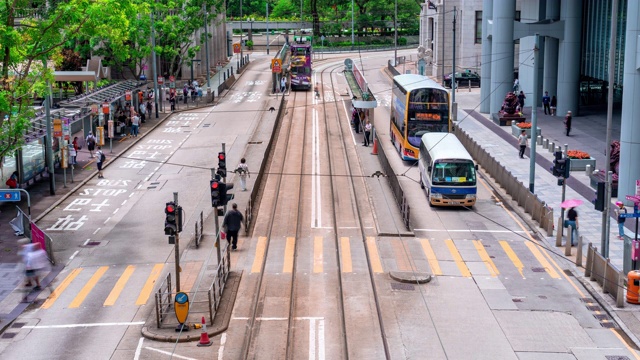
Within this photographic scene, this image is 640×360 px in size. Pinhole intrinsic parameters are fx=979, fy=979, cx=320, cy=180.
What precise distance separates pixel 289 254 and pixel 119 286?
6.39m

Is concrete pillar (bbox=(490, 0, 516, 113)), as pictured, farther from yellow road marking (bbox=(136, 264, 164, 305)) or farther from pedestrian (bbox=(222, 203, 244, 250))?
yellow road marking (bbox=(136, 264, 164, 305))

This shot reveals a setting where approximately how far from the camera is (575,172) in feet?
160

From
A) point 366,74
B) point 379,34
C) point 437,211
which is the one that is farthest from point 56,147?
point 379,34

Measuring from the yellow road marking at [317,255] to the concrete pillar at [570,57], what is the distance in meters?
35.9

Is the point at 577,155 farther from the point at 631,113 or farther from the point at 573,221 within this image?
the point at 573,221

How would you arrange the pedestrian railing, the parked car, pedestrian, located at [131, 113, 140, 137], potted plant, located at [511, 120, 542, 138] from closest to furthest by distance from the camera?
the pedestrian railing, potted plant, located at [511, 120, 542, 138], pedestrian, located at [131, 113, 140, 137], the parked car

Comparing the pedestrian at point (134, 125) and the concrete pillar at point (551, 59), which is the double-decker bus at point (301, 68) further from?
the pedestrian at point (134, 125)

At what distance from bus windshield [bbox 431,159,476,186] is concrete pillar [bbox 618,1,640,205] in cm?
631

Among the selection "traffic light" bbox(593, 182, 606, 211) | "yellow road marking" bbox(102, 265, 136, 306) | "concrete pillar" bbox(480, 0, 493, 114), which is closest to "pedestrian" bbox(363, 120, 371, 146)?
"concrete pillar" bbox(480, 0, 493, 114)

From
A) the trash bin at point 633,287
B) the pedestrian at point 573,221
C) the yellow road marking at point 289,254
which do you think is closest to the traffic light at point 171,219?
the yellow road marking at point 289,254

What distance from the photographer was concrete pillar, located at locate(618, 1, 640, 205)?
40469 millimetres

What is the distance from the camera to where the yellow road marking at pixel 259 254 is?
107ft

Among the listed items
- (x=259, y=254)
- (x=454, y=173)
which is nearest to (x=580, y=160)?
(x=454, y=173)

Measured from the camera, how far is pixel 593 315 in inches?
1090
